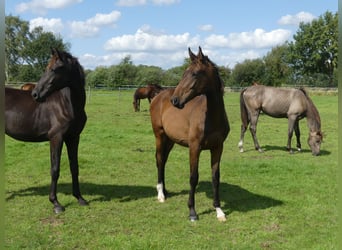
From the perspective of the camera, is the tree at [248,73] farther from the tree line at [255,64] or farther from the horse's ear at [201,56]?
the horse's ear at [201,56]

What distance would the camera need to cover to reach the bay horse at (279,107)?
10.5 meters

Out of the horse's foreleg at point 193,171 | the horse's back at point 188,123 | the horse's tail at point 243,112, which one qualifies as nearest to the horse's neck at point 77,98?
the horse's back at point 188,123

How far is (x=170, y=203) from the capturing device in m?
5.80

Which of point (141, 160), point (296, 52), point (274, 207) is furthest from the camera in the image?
point (296, 52)

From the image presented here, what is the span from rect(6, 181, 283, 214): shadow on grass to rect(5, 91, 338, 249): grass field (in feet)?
0.05

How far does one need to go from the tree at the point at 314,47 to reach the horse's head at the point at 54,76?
6128cm

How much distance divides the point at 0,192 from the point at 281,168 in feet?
24.7

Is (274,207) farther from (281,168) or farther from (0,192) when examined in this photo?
(0,192)

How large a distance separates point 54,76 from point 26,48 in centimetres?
4890


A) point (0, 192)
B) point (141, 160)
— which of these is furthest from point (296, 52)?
point (0, 192)

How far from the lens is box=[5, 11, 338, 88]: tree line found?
50.5 m

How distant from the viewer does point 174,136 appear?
560 cm

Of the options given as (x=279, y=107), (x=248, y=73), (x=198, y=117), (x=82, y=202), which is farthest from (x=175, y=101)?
(x=248, y=73)

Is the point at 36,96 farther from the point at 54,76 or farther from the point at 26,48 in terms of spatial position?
the point at 26,48
